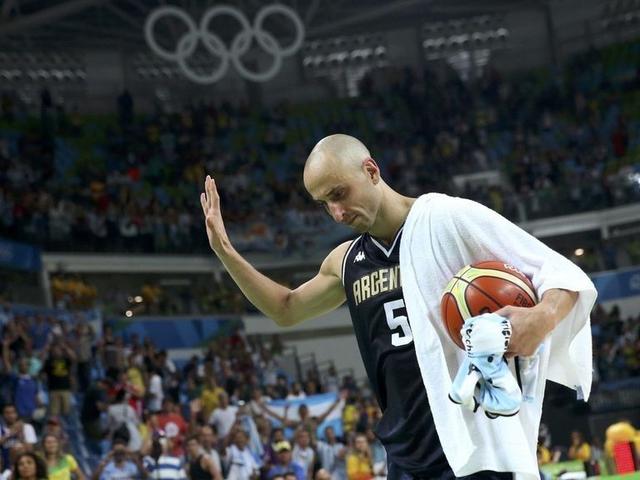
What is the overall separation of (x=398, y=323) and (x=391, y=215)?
0.34m

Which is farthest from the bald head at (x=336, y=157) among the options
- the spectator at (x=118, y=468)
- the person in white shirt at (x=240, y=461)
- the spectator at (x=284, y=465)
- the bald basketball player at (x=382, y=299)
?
the spectator at (x=284, y=465)

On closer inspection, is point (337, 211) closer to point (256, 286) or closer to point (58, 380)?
point (256, 286)

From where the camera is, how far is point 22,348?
53.8 feet

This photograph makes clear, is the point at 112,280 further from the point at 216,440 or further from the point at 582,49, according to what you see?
the point at 582,49

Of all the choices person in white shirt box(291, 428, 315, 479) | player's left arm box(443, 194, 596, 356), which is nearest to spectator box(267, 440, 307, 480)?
person in white shirt box(291, 428, 315, 479)

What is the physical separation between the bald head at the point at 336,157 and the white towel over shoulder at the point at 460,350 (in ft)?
0.85

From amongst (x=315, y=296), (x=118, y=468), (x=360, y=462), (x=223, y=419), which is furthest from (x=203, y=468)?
(x=315, y=296)

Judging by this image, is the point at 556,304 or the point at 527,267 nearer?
the point at 556,304

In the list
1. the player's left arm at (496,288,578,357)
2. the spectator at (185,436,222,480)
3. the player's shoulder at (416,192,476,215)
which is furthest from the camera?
the spectator at (185,436,222,480)

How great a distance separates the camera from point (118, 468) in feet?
40.9

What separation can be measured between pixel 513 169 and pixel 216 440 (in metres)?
17.6

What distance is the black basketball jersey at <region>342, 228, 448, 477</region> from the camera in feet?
10.8

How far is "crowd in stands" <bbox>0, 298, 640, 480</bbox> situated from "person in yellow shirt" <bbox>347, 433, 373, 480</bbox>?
14 millimetres

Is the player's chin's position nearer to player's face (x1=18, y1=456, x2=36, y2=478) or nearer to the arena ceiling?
player's face (x1=18, y1=456, x2=36, y2=478)
